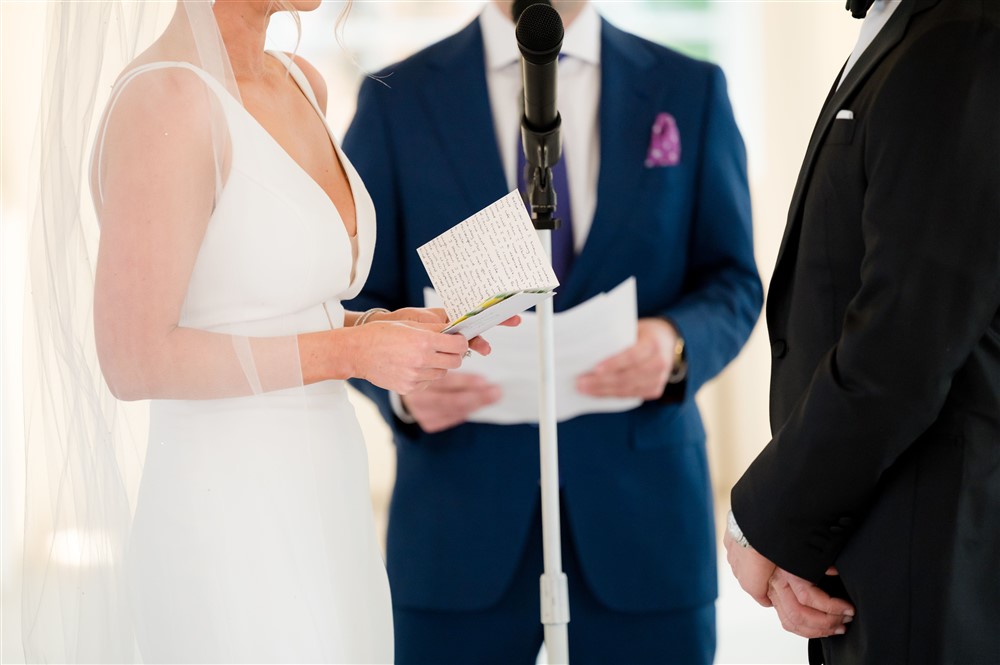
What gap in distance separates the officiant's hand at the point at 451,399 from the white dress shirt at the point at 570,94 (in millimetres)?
313

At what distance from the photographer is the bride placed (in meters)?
1.22

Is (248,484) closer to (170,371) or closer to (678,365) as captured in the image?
(170,371)

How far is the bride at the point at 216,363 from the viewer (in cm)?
122

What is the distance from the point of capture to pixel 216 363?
1.28 m

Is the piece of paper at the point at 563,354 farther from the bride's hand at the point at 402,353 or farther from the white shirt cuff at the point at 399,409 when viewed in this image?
the bride's hand at the point at 402,353

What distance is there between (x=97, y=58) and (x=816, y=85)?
10.8ft

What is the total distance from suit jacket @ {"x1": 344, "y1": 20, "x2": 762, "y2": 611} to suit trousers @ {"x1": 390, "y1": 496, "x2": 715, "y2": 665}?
4cm

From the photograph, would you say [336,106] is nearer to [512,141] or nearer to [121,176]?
[512,141]

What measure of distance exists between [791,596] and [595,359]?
633 mm

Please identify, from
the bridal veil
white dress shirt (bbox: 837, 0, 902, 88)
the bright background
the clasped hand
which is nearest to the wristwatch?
the clasped hand

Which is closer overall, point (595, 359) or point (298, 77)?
point (298, 77)

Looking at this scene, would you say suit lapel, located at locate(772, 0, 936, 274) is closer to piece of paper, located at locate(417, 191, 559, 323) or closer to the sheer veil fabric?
piece of paper, located at locate(417, 191, 559, 323)

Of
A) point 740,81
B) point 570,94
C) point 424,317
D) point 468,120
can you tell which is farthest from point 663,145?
point 740,81

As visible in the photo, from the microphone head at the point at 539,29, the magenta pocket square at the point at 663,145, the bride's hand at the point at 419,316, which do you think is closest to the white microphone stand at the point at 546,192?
the microphone head at the point at 539,29
